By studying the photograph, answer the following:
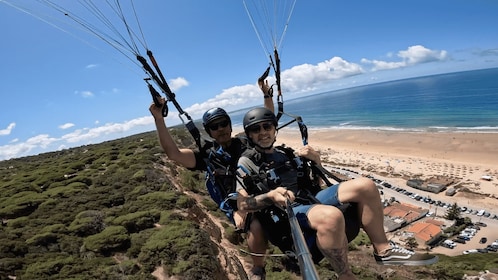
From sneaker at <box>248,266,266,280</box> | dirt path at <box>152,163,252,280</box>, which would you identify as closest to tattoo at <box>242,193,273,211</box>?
sneaker at <box>248,266,266,280</box>

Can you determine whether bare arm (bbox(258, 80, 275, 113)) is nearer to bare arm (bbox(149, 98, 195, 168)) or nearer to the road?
bare arm (bbox(149, 98, 195, 168))

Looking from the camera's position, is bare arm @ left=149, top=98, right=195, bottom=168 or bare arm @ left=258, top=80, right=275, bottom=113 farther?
bare arm @ left=258, top=80, right=275, bottom=113

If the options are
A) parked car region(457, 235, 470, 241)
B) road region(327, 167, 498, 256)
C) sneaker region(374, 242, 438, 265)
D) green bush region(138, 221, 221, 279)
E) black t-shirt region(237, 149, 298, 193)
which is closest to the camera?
sneaker region(374, 242, 438, 265)

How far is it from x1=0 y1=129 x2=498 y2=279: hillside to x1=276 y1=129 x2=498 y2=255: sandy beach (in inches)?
731

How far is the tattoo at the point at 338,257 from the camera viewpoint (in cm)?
296

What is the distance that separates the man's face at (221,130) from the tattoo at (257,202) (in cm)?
127

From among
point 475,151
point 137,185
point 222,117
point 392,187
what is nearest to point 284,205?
point 222,117

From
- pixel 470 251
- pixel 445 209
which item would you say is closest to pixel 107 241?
pixel 470 251

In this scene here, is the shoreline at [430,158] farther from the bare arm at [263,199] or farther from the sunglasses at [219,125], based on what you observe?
the bare arm at [263,199]

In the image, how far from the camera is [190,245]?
841cm

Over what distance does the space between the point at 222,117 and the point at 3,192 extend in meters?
15.2

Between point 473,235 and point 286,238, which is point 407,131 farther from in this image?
point 286,238

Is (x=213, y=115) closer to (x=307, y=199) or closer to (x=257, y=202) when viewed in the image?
(x=257, y=202)

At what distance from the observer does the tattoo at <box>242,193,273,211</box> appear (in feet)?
9.87
